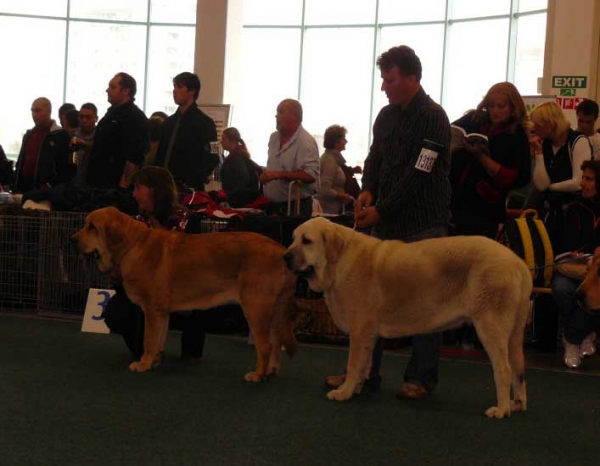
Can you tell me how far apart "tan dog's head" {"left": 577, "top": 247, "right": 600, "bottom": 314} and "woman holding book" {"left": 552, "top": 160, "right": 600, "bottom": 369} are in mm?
1038

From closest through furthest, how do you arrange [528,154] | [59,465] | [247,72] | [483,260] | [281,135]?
[59,465]
[483,260]
[528,154]
[281,135]
[247,72]

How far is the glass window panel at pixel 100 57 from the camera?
19.0m

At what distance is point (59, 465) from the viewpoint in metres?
3.37

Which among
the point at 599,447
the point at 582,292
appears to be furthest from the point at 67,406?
the point at 582,292

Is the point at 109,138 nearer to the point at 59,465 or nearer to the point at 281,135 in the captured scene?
the point at 281,135

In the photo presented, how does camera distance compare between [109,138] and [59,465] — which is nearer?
[59,465]

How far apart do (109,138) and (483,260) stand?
394 centimetres

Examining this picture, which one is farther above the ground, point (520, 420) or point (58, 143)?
point (58, 143)

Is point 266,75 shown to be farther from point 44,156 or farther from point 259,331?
point 259,331

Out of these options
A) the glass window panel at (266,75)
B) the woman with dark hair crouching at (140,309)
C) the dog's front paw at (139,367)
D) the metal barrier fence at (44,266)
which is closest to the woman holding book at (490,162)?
the woman with dark hair crouching at (140,309)

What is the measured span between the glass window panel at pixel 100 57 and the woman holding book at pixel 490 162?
535 inches

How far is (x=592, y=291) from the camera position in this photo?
508cm

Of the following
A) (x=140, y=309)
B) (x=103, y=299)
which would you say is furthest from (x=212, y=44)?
(x=140, y=309)

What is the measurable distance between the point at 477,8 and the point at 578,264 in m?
11.7
